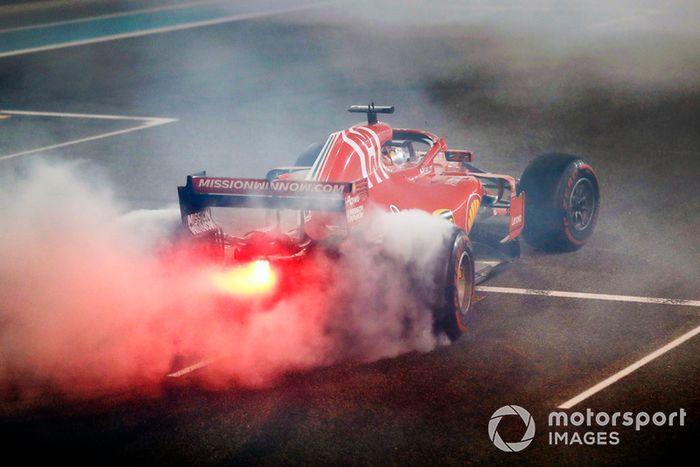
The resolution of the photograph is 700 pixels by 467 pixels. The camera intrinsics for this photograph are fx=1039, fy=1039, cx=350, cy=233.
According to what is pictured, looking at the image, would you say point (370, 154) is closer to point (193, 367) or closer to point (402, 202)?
point (402, 202)

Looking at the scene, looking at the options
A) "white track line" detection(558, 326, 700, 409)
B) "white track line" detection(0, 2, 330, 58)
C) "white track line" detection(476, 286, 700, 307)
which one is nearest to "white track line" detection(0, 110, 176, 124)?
"white track line" detection(0, 2, 330, 58)

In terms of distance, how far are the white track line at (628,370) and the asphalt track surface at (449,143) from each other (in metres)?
0.05

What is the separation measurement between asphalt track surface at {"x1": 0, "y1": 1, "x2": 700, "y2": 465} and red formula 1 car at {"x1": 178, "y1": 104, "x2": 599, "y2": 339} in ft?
1.18

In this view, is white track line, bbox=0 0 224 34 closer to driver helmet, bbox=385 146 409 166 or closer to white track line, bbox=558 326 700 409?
driver helmet, bbox=385 146 409 166

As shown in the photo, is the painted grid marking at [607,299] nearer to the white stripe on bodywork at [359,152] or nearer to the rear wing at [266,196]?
the rear wing at [266,196]

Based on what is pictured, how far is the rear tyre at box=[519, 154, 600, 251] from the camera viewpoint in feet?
33.1

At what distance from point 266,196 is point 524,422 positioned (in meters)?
2.62

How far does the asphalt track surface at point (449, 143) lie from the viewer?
6691 millimetres

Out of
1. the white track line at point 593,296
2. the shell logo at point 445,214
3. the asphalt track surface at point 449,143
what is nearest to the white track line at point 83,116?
the asphalt track surface at point 449,143

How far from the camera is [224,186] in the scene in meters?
8.09

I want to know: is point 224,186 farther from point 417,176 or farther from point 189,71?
point 189,71

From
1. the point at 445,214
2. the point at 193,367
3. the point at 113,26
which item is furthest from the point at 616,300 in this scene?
the point at 113,26

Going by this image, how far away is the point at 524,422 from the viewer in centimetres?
679

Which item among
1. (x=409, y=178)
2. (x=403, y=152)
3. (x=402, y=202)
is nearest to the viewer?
(x=402, y=202)
